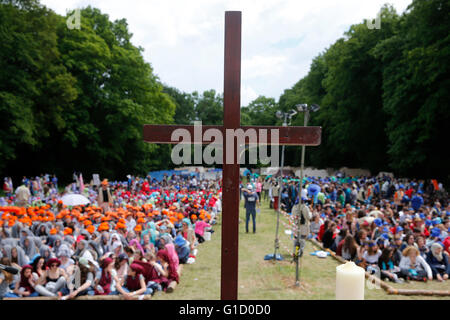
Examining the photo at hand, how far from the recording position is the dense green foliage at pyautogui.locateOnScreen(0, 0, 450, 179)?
20031 millimetres

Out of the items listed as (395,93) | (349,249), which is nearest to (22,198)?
(349,249)

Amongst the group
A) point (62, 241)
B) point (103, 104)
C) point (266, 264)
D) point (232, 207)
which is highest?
point (103, 104)

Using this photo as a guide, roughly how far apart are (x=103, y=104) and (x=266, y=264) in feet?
76.1

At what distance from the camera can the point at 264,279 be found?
7.83m

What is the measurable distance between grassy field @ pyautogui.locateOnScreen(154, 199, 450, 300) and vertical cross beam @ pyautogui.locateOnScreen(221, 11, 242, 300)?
14.9 feet

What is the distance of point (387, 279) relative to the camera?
7.76 meters

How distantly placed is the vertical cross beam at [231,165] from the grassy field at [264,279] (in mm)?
4540

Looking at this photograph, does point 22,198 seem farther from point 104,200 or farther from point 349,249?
point 349,249

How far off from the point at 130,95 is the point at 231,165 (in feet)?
94.1

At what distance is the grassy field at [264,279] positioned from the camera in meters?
6.84

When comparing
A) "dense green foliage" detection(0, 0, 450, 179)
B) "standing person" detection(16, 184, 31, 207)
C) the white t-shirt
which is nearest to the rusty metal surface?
the white t-shirt

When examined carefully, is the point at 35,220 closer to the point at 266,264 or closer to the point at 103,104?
the point at 266,264

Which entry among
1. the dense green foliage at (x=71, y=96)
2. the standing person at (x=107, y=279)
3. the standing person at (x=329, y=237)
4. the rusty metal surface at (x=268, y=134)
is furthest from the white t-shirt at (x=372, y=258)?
the dense green foliage at (x=71, y=96)

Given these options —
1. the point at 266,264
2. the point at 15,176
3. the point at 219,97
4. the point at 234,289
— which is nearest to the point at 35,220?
the point at 266,264
